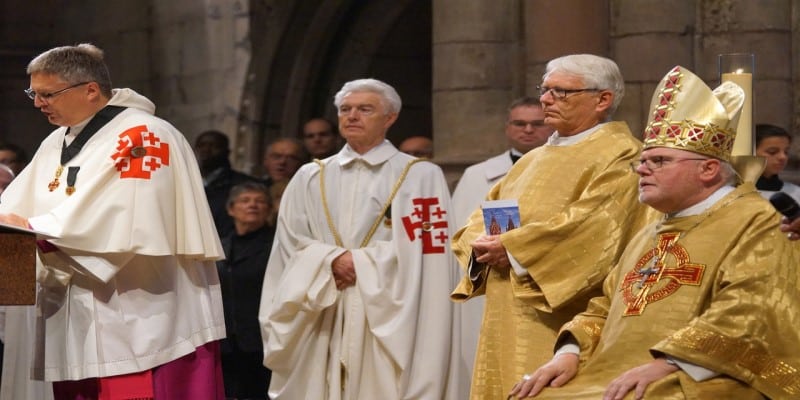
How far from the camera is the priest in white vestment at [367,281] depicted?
7770 millimetres

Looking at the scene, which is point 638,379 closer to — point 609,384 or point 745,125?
point 609,384

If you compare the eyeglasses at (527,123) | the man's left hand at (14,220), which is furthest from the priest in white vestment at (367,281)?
the man's left hand at (14,220)

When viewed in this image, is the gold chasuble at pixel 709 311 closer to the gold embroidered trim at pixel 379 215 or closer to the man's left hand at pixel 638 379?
the man's left hand at pixel 638 379

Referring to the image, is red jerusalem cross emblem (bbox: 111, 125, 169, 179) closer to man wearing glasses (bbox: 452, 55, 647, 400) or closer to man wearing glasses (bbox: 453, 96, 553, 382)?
man wearing glasses (bbox: 452, 55, 647, 400)

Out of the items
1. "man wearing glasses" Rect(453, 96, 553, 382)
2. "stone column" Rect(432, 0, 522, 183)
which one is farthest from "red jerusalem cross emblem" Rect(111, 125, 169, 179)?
"stone column" Rect(432, 0, 522, 183)

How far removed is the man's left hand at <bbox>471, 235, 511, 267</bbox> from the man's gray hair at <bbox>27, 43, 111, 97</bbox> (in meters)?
1.56

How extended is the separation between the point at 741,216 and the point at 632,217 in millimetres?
1099

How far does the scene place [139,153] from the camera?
6594 millimetres

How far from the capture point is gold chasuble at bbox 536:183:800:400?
5164mm

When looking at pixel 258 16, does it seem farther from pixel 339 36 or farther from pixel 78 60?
pixel 78 60

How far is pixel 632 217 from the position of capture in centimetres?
643

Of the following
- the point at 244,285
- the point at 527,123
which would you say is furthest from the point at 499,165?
the point at 244,285

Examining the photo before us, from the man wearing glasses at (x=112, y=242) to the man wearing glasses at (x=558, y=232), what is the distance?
42.5 inches

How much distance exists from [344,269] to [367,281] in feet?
0.38
